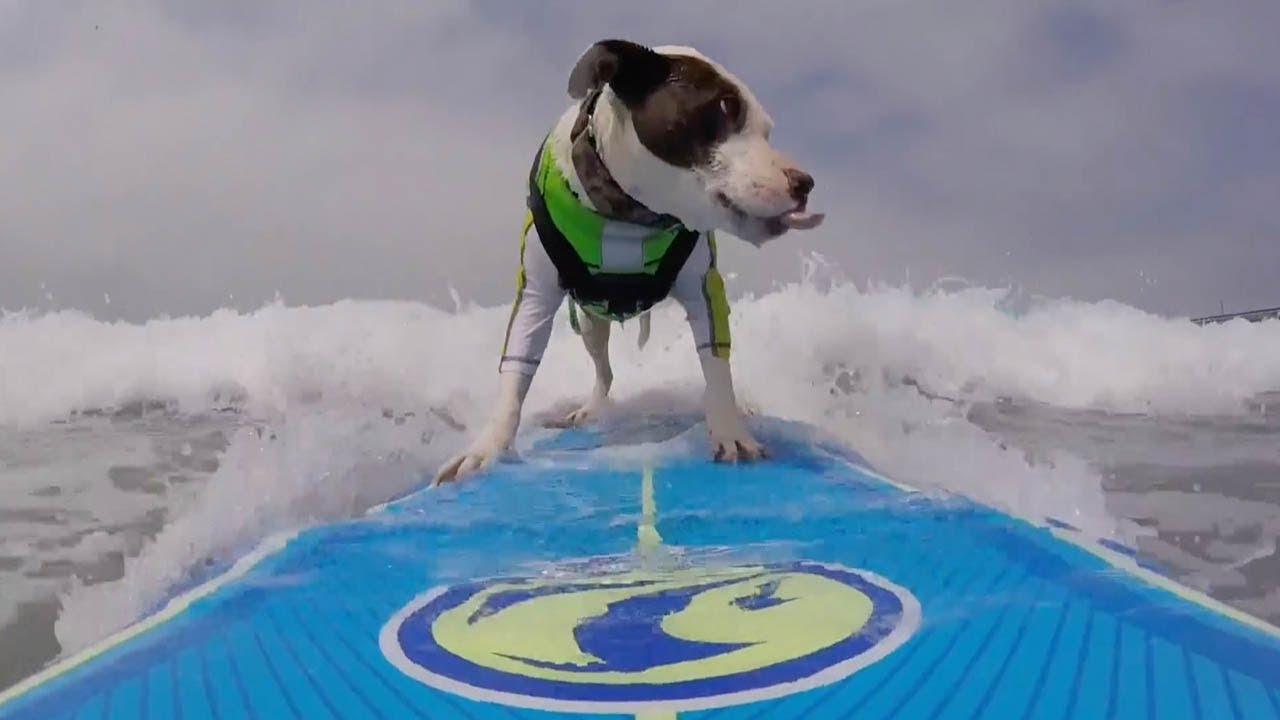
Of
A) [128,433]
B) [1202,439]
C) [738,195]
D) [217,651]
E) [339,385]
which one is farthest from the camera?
[339,385]

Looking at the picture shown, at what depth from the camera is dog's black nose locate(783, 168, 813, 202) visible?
2.04m

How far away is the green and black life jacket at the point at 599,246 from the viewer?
2.53 meters

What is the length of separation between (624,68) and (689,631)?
1.46 metres

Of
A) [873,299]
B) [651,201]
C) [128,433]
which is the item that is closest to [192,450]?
[128,433]

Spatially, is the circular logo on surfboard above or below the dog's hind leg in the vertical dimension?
below

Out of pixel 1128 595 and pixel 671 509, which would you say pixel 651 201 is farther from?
pixel 1128 595

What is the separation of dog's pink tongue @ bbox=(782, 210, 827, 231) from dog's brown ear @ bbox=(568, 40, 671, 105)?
422 mm

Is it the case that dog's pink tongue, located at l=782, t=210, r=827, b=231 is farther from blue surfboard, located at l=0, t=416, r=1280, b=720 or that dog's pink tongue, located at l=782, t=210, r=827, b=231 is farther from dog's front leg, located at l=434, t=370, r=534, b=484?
dog's front leg, located at l=434, t=370, r=534, b=484

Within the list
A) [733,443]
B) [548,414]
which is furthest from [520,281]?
[548,414]

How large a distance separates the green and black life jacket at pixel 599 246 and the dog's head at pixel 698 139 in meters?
0.27

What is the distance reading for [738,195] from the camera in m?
2.10

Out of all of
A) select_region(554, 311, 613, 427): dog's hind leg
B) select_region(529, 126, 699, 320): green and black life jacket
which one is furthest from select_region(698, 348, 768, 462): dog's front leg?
select_region(554, 311, 613, 427): dog's hind leg

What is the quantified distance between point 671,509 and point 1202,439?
2521 millimetres

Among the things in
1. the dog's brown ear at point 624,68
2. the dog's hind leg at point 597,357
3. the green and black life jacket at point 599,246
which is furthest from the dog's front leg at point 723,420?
the dog's hind leg at point 597,357
